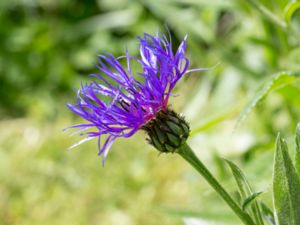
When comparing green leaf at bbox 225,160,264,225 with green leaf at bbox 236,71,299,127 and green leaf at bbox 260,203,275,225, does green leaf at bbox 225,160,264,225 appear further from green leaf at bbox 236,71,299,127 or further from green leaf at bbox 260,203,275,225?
green leaf at bbox 236,71,299,127

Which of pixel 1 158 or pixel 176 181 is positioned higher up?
pixel 1 158

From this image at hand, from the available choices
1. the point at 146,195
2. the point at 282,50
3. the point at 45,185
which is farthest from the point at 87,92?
the point at 45,185

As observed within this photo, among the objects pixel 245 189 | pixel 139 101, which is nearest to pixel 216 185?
pixel 245 189

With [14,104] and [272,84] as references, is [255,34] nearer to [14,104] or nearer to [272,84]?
[272,84]

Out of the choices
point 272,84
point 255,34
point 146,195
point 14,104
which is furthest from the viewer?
point 14,104

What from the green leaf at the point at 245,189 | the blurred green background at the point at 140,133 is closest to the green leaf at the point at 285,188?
the green leaf at the point at 245,189

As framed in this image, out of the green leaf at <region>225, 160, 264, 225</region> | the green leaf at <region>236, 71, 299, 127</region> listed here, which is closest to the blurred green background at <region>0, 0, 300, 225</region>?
the green leaf at <region>236, 71, 299, 127</region>
